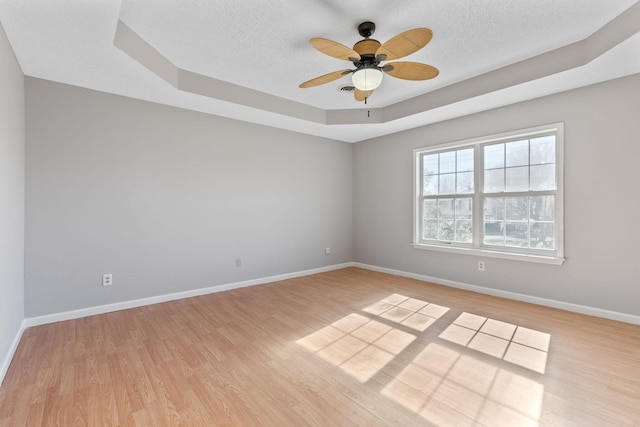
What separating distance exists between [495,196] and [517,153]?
1.92 feet

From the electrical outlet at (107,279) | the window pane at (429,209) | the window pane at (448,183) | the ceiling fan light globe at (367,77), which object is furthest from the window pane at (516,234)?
the electrical outlet at (107,279)

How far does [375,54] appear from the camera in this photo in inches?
93.7

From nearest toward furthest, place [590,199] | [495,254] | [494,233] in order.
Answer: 1. [590,199]
2. [495,254]
3. [494,233]

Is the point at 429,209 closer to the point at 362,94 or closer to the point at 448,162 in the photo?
the point at 448,162

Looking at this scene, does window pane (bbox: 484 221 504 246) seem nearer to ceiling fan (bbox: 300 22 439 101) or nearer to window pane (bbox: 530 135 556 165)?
window pane (bbox: 530 135 556 165)

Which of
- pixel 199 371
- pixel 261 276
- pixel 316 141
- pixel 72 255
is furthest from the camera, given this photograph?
pixel 316 141

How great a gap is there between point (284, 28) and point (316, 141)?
2.86m

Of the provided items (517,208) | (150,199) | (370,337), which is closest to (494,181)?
(517,208)

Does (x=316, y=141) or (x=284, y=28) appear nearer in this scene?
(x=284, y=28)

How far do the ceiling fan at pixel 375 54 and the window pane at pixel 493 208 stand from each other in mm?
2173

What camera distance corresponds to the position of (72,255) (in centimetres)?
311

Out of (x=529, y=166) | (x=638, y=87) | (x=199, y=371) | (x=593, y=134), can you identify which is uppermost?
(x=638, y=87)

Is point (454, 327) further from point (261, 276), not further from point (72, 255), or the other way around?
point (72, 255)

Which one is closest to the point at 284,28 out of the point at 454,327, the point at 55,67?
the point at 55,67
